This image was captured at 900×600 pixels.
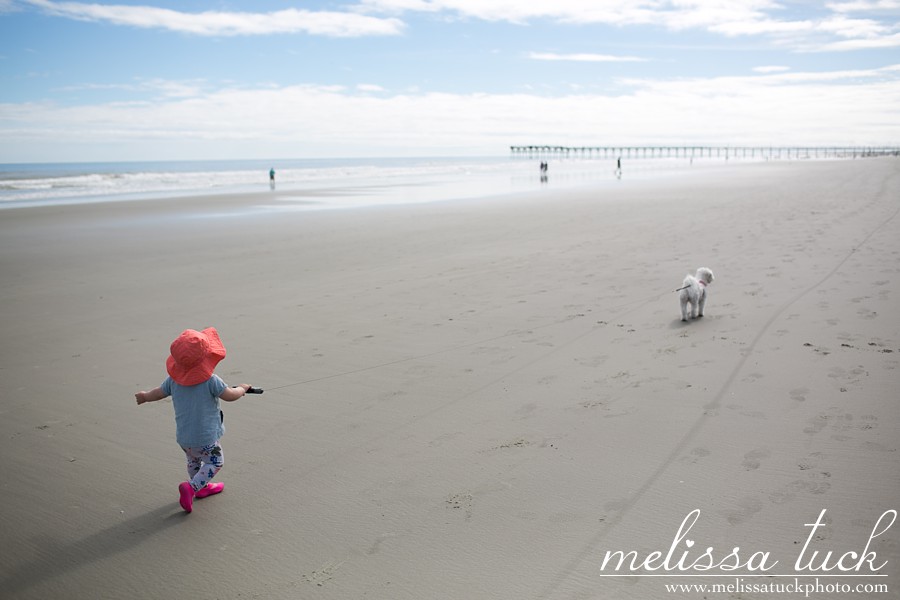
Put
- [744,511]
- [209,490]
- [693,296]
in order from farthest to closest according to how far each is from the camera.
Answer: [693,296] → [209,490] → [744,511]

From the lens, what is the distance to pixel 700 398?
4977 millimetres

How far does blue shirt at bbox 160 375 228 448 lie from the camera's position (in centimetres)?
382

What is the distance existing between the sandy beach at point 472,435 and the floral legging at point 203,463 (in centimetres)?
17

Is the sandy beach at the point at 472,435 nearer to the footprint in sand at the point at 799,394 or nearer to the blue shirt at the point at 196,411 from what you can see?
the footprint in sand at the point at 799,394

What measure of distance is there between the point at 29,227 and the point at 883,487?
21929 millimetres

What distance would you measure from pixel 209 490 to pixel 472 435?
6.05 ft

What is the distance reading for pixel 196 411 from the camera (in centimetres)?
384

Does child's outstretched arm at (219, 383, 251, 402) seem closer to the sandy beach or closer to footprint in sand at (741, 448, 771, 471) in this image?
the sandy beach

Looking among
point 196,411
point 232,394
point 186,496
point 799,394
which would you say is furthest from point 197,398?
point 799,394

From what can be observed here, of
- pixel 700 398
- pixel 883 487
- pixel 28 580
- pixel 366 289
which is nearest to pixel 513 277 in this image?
pixel 366 289

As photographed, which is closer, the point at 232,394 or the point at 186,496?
the point at 186,496

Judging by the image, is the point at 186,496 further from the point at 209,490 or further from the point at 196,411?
the point at 196,411

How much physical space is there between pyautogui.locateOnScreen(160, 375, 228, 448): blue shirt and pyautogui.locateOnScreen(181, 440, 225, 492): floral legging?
5cm

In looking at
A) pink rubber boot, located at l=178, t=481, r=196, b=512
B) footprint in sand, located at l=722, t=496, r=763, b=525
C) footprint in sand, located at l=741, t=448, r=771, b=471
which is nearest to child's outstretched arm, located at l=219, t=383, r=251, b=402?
pink rubber boot, located at l=178, t=481, r=196, b=512
